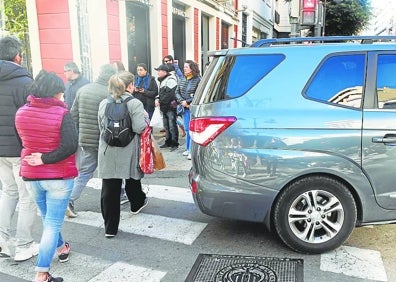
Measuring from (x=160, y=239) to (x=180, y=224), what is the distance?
1.43ft

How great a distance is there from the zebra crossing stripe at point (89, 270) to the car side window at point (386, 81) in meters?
2.37

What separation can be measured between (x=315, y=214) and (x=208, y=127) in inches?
47.6

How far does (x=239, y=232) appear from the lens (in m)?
4.35

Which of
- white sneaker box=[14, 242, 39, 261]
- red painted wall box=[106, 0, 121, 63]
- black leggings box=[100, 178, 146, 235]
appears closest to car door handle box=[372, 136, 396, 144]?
black leggings box=[100, 178, 146, 235]

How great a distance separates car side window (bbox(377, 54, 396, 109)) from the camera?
3.63 meters

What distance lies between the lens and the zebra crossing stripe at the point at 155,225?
432 cm

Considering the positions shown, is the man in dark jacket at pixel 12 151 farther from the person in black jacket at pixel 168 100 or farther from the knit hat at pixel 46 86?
the person in black jacket at pixel 168 100

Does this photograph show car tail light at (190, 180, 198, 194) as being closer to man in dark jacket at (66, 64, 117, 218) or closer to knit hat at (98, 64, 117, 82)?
man in dark jacket at (66, 64, 117, 218)

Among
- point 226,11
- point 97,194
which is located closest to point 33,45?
point 97,194

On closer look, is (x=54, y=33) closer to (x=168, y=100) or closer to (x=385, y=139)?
(x=168, y=100)

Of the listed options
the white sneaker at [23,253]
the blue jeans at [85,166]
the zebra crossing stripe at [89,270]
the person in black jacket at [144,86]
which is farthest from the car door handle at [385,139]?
the person in black jacket at [144,86]

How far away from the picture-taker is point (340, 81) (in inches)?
144

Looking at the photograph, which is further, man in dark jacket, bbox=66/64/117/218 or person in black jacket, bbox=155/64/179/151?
person in black jacket, bbox=155/64/179/151

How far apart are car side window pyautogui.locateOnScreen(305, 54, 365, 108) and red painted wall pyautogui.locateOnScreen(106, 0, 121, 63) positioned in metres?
7.38
